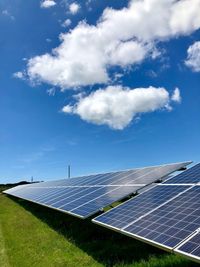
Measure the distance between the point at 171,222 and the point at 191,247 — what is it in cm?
201

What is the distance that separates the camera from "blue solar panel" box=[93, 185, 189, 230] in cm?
1098

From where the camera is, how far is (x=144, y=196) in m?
13.3

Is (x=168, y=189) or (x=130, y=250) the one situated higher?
(x=168, y=189)

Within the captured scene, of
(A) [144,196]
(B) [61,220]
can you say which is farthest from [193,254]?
(B) [61,220]

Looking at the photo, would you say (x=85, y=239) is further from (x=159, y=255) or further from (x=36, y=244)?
(x=159, y=255)

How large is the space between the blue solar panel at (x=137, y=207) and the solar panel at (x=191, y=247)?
9.50 feet

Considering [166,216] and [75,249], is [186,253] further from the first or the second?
[75,249]

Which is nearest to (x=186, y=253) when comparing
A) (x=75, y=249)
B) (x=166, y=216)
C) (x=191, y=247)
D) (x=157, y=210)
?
(x=191, y=247)

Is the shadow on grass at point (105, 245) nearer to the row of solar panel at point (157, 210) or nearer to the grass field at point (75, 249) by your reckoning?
the grass field at point (75, 249)

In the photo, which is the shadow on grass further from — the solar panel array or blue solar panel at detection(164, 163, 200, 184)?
blue solar panel at detection(164, 163, 200, 184)

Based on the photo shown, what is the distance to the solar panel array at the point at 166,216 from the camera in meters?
8.23

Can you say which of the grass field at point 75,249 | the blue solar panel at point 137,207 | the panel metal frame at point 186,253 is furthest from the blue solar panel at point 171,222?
the grass field at point 75,249

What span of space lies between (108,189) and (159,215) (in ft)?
22.2

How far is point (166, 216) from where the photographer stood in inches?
394
